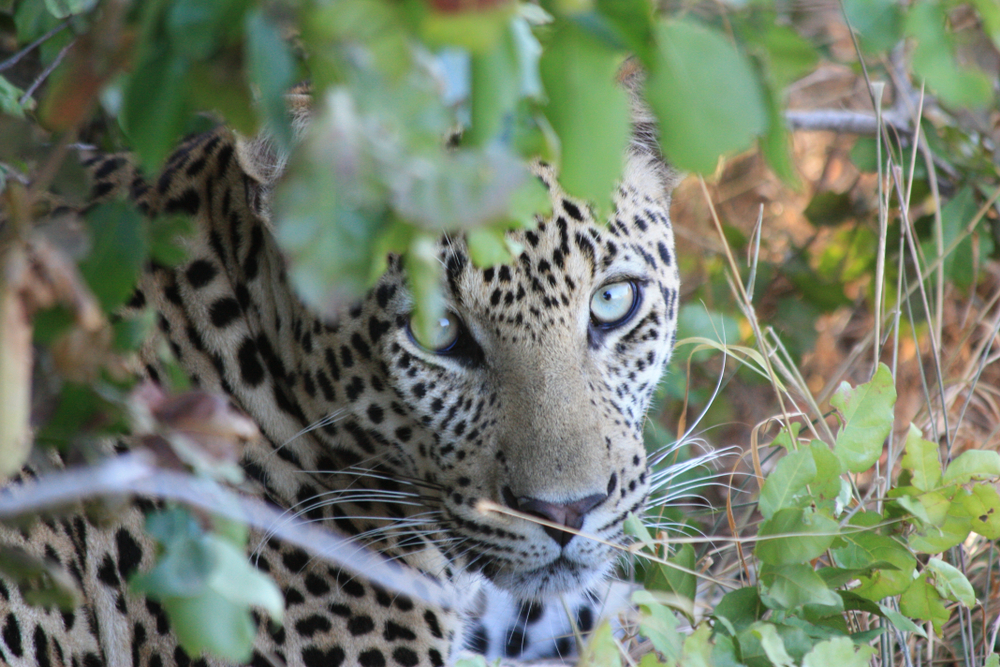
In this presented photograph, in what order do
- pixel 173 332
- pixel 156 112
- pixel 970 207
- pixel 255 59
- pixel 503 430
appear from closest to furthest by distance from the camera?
pixel 255 59 < pixel 156 112 < pixel 503 430 < pixel 173 332 < pixel 970 207

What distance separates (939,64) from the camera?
4.67 feet

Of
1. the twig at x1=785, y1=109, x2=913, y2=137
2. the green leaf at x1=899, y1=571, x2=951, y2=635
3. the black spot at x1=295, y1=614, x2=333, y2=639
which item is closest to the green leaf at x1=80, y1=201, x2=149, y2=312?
the black spot at x1=295, y1=614, x2=333, y2=639

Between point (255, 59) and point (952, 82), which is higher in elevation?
point (255, 59)

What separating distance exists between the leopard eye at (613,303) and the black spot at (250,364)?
0.95m

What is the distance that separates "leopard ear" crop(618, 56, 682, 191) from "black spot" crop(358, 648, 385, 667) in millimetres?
1584

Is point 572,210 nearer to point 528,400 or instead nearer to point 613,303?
point 613,303

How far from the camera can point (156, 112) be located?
40.6 inches

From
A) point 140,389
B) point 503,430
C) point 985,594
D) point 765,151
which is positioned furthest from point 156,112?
point 985,594

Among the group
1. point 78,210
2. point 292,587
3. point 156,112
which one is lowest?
point 292,587

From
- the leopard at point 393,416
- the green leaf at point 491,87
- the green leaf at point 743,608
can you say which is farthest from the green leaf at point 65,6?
the green leaf at point 743,608

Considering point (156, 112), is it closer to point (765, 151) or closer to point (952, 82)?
point (765, 151)

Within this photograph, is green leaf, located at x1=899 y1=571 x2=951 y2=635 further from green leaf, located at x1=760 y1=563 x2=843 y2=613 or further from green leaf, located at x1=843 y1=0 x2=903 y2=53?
green leaf, located at x1=843 y1=0 x2=903 y2=53

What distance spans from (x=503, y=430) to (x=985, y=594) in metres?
1.59

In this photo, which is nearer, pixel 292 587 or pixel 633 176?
pixel 292 587
